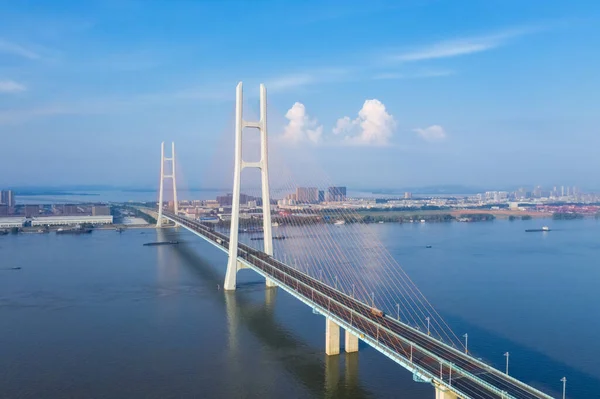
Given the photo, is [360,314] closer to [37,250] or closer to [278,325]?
[278,325]

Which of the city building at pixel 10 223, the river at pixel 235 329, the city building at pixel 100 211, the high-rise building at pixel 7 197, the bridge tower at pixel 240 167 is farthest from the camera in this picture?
the high-rise building at pixel 7 197

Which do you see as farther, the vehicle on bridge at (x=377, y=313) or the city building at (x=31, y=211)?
the city building at (x=31, y=211)

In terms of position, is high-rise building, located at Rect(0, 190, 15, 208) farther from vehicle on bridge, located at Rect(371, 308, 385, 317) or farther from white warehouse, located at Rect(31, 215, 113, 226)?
vehicle on bridge, located at Rect(371, 308, 385, 317)

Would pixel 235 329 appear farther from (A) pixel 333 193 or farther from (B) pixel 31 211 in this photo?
(B) pixel 31 211

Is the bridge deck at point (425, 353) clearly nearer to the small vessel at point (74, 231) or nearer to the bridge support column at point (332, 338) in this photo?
the bridge support column at point (332, 338)

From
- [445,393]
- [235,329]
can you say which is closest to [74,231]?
[235,329]

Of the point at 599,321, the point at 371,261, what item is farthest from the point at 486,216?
the point at 599,321

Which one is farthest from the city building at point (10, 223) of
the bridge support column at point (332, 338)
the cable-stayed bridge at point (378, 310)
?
the bridge support column at point (332, 338)
